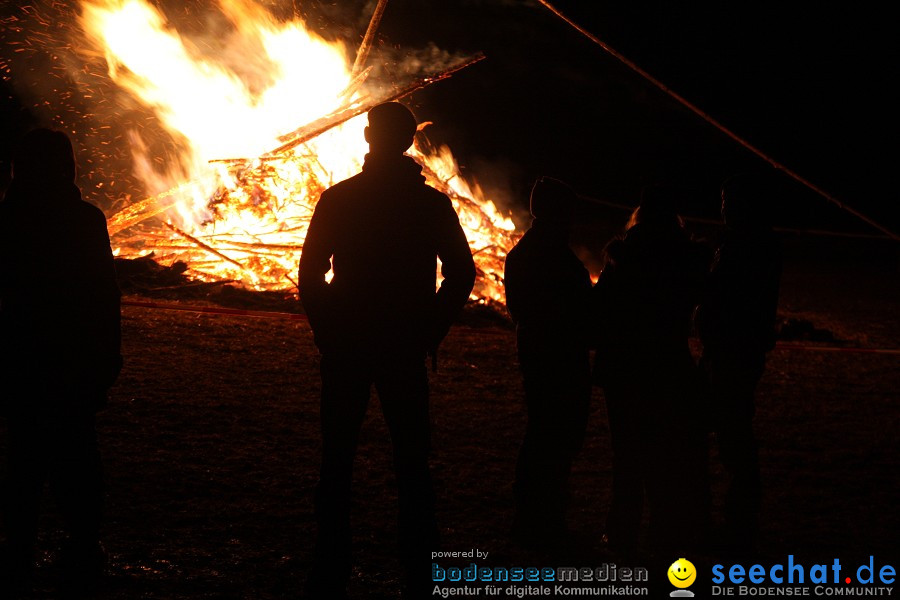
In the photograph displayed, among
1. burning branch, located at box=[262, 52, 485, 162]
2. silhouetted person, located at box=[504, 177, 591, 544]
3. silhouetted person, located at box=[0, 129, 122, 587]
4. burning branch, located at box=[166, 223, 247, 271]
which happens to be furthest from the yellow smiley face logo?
burning branch, located at box=[166, 223, 247, 271]

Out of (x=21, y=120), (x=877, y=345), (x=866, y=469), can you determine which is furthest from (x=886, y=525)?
(x=21, y=120)

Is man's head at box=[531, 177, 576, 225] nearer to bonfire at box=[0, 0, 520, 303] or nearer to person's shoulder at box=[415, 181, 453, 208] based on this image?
person's shoulder at box=[415, 181, 453, 208]

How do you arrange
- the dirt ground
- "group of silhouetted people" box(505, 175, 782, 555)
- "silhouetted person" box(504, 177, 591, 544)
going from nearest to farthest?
the dirt ground → "group of silhouetted people" box(505, 175, 782, 555) → "silhouetted person" box(504, 177, 591, 544)

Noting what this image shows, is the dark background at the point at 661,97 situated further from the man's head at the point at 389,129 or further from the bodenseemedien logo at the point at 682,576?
the bodenseemedien logo at the point at 682,576

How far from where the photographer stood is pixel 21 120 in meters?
20.7

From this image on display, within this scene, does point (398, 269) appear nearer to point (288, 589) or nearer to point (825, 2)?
point (288, 589)

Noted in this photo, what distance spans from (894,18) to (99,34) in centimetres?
1887

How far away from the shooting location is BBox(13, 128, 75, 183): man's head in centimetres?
342

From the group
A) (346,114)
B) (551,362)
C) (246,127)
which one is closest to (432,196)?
(551,362)

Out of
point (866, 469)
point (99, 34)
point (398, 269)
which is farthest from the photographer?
point (99, 34)

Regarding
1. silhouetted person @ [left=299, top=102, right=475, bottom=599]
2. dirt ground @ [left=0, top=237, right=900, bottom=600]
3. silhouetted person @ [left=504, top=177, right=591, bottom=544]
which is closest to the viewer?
silhouetted person @ [left=299, top=102, right=475, bottom=599]

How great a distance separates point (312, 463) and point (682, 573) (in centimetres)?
243

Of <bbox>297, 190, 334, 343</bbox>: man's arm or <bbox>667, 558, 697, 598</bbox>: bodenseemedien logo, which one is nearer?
<bbox>297, 190, 334, 343</bbox>: man's arm

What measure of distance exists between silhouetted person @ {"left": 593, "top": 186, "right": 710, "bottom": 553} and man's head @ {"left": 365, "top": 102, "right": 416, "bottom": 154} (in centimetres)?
131
